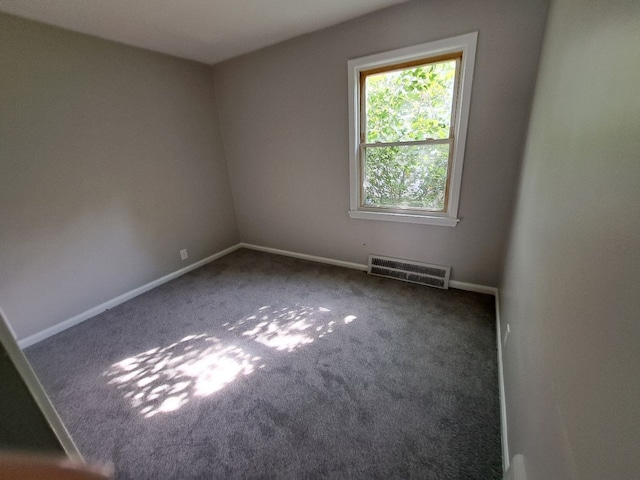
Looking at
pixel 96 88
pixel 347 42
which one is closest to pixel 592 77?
pixel 347 42

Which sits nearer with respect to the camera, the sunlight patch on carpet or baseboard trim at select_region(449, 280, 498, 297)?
the sunlight patch on carpet

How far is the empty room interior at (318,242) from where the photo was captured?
61cm

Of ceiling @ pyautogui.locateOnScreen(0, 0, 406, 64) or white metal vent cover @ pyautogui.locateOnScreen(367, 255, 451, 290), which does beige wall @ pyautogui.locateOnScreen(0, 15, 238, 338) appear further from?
white metal vent cover @ pyautogui.locateOnScreen(367, 255, 451, 290)

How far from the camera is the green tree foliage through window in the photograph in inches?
85.1

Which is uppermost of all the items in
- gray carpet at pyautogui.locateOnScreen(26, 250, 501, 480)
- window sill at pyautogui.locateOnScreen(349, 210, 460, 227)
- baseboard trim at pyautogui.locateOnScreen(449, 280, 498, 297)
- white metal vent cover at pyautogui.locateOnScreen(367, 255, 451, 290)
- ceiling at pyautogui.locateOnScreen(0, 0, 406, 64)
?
ceiling at pyautogui.locateOnScreen(0, 0, 406, 64)

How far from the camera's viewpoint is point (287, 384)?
5.23 feet

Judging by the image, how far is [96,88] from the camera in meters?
2.26

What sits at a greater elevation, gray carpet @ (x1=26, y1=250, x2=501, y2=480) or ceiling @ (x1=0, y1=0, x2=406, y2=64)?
ceiling @ (x1=0, y1=0, x2=406, y2=64)

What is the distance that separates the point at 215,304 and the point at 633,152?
2673 mm

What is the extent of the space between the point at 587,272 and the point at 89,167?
3.24m

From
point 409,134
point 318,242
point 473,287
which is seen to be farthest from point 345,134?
point 473,287

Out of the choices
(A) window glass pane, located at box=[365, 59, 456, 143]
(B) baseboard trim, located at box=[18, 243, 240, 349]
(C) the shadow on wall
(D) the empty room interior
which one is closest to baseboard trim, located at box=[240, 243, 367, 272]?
(D) the empty room interior

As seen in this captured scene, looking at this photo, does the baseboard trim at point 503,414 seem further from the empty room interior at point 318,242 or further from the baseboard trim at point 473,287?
the baseboard trim at point 473,287

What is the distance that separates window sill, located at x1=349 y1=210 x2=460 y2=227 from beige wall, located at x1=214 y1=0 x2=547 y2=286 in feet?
0.23
